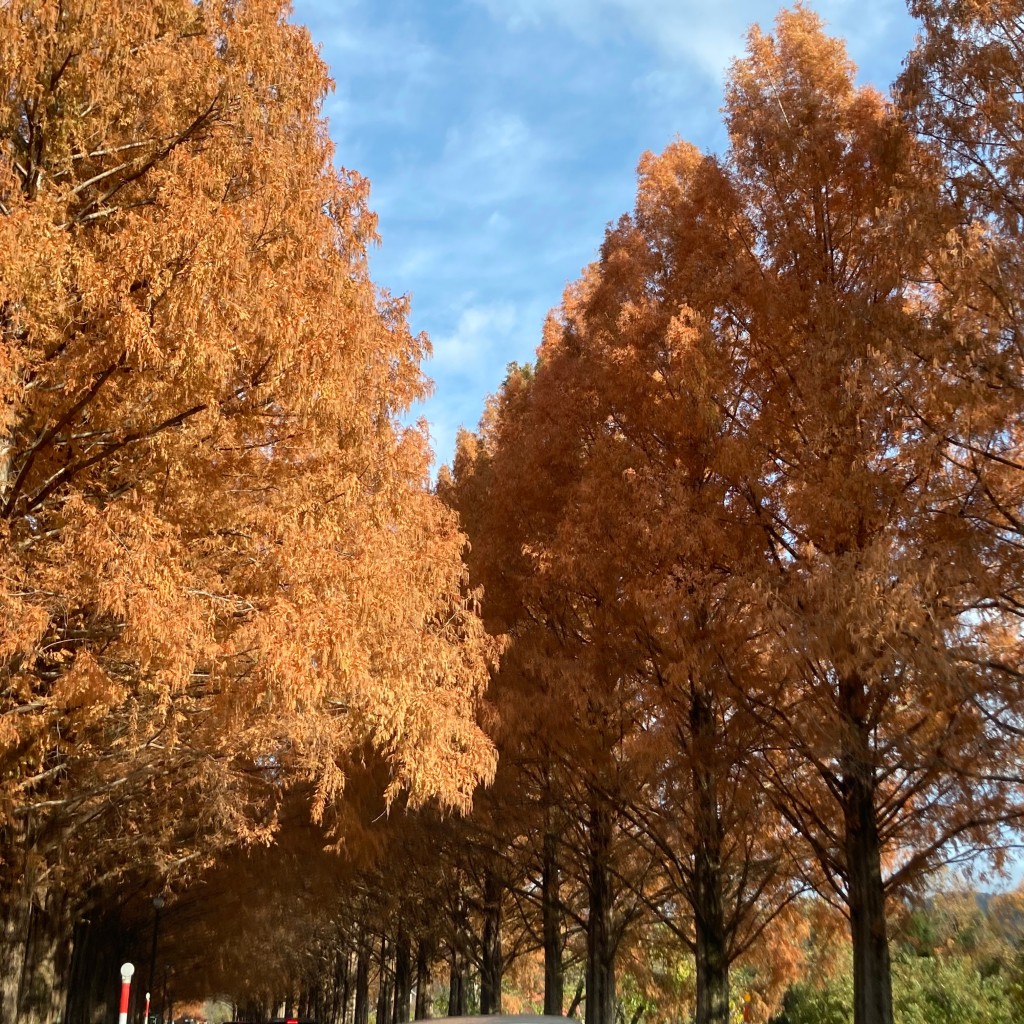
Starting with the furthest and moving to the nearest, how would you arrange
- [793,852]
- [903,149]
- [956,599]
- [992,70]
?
[793,852] < [903,149] < [992,70] < [956,599]

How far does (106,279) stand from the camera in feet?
18.1

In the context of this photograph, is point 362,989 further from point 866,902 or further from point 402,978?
point 866,902

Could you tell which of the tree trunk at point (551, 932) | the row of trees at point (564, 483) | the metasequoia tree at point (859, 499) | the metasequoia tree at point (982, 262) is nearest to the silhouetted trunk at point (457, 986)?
the tree trunk at point (551, 932)

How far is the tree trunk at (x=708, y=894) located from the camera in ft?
34.2

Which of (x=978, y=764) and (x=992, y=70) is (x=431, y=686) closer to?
(x=978, y=764)

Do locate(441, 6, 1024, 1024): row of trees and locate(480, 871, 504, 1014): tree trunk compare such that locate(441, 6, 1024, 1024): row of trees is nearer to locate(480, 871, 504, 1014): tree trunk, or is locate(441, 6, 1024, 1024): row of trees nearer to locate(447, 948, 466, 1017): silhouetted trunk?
locate(480, 871, 504, 1014): tree trunk

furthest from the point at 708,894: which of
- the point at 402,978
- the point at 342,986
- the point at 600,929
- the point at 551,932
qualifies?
the point at 342,986

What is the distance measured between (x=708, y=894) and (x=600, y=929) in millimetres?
3253

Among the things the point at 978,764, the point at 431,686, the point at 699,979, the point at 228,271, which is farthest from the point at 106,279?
the point at 699,979

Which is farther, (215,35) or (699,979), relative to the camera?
(699,979)

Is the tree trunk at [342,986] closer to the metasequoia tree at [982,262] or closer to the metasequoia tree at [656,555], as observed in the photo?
the metasequoia tree at [656,555]

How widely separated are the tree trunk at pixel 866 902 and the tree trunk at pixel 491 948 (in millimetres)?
11513

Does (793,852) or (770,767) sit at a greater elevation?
(770,767)

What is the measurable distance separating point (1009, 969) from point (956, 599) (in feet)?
54.3
